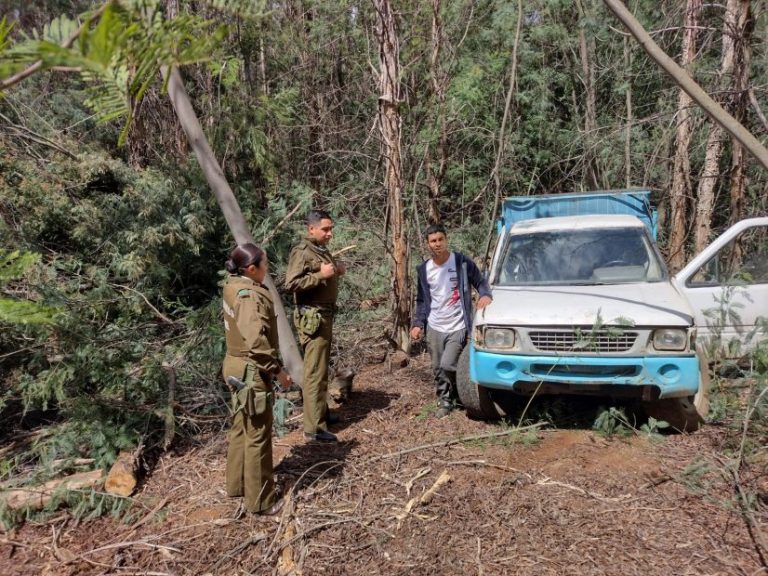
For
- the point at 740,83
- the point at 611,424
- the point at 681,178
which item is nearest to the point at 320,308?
the point at 611,424

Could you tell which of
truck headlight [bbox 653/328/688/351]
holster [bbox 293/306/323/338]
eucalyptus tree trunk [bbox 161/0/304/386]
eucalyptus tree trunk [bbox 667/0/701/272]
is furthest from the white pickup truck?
eucalyptus tree trunk [bbox 667/0/701/272]

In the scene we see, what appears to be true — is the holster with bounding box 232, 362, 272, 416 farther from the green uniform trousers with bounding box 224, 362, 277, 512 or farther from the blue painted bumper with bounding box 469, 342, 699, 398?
the blue painted bumper with bounding box 469, 342, 699, 398

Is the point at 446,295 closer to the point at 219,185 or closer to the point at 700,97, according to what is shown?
the point at 219,185

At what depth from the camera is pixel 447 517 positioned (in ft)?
11.0

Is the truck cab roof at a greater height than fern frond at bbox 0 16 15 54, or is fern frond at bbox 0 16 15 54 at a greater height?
fern frond at bbox 0 16 15 54

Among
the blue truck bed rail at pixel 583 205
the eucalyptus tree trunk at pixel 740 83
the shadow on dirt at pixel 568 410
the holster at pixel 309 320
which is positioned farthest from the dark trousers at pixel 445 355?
the eucalyptus tree trunk at pixel 740 83

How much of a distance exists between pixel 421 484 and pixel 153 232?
196 inches

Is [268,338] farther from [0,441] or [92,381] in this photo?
[0,441]

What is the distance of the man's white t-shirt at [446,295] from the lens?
4.86m

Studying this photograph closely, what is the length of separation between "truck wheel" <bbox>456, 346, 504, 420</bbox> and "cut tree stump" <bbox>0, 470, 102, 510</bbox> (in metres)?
3.00

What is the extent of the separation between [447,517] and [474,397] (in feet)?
4.63

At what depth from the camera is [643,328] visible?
390cm

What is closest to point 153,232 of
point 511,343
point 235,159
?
point 235,159

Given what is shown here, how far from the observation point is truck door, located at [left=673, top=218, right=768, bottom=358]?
4.78 metres
